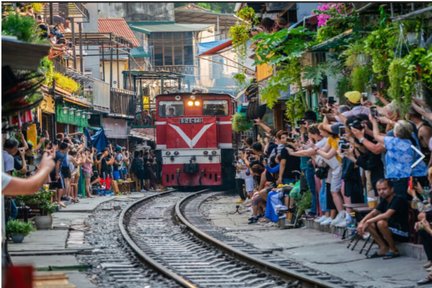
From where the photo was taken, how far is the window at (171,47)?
80500 millimetres

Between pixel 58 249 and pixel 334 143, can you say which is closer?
pixel 58 249

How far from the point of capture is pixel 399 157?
1486 centimetres

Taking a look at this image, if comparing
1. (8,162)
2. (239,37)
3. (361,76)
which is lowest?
(8,162)

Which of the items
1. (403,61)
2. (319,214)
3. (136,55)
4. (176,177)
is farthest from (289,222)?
(136,55)

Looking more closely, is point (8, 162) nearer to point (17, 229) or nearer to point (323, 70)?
point (17, 229)

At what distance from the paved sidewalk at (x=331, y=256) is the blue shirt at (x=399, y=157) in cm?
109

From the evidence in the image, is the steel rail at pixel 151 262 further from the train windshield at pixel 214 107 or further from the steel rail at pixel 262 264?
the train windshield at pixel 214 107

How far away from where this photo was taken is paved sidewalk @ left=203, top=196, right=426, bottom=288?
13727 millimetres

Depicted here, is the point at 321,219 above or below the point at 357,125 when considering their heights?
below

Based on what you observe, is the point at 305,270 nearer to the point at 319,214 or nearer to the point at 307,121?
the point at 319,214

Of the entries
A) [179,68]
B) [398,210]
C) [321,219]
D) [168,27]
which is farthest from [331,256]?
[179,68]

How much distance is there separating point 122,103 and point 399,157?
44269 millimetres

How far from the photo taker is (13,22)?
48.5ft

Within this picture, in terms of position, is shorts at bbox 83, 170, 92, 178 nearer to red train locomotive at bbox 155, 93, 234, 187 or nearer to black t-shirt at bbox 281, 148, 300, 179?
red train locomotive at bbox 155, 93, 234, 187
